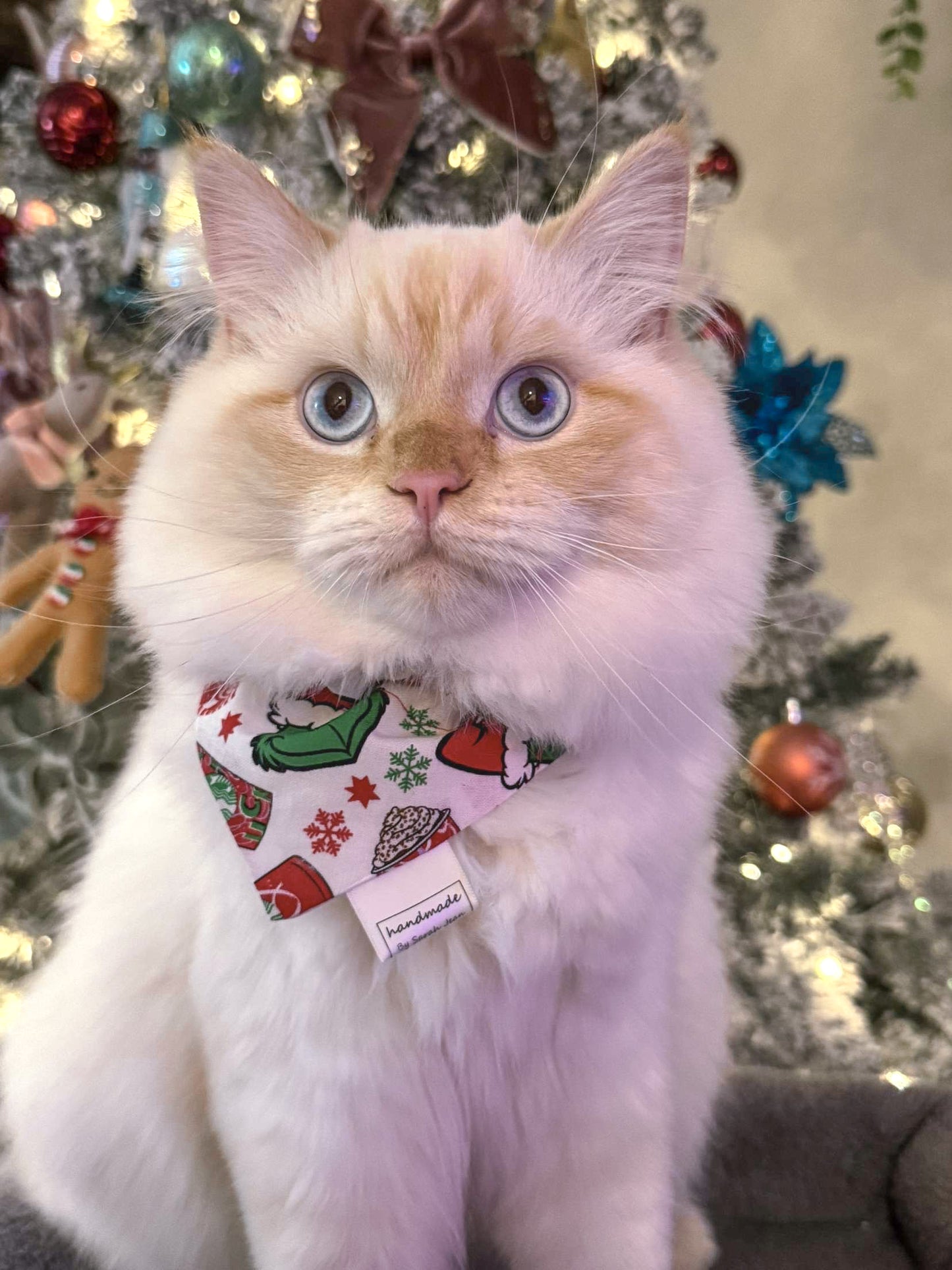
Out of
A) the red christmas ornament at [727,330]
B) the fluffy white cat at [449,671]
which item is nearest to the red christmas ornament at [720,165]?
the red christmas ornament at [727,330]

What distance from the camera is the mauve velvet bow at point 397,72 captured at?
145 cm

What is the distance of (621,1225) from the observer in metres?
0.88

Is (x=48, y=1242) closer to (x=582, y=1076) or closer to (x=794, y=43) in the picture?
(x=582, y=1076)

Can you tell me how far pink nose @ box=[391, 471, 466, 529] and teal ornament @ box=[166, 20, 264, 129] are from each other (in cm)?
109

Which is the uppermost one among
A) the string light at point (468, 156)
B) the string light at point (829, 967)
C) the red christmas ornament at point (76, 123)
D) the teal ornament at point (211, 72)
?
the string light at point (468, 156)

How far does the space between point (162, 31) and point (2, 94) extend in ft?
1.05

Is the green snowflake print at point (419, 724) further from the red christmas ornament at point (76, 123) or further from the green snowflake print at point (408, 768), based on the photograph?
the red christmas ornament at point (76, 123)

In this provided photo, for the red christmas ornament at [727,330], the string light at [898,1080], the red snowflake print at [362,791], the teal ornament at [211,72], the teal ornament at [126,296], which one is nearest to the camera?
the red snowflake print at [362,791]

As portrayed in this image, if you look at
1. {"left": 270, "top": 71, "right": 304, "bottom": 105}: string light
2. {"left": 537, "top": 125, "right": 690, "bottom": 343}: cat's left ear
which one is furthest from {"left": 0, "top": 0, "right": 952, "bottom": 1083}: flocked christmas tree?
{"left": 537, "top": 125, "right": 690, "bottom": 343}: cat's left ear

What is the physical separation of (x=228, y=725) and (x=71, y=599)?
887 millimetres

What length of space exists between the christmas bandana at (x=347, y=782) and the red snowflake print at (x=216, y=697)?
14 millimetres

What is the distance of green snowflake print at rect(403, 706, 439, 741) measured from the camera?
791 millimetres

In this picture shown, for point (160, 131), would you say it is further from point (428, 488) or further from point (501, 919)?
point (501, 919)

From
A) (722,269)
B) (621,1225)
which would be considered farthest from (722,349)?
(621,1225)
